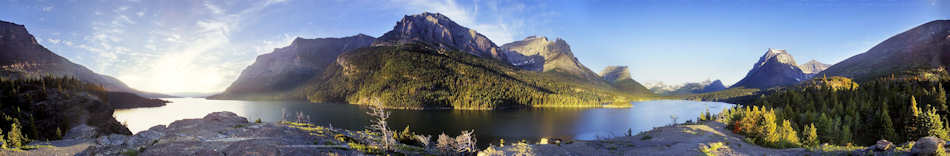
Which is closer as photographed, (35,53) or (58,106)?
(58,106)

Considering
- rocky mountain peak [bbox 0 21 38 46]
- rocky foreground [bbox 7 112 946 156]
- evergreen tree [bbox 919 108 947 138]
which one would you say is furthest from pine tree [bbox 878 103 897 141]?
rocky mountain peak [bbox 0 21 38 46]

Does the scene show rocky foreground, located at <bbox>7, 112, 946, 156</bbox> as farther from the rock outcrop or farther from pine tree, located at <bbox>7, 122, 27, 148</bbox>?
pine tree, located at <bbox>7, 122, 27, 148</bbox>

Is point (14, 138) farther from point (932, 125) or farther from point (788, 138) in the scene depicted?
point (932, 125)

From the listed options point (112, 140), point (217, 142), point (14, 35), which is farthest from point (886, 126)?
point (14, 35)

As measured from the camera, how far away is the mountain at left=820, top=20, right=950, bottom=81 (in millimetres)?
131375

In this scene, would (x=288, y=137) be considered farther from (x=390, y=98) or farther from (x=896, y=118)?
(x=390, y=98)

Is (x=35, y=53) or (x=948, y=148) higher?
(x=35, y=53)

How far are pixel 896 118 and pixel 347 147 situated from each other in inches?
2272

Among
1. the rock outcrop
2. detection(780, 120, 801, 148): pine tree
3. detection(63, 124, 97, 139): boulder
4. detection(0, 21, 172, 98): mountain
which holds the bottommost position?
detection(780, 120, 801, 148): pine tree

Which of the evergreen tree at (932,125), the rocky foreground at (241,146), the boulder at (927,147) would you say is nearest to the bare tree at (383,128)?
the rocky foreground at (241,146)

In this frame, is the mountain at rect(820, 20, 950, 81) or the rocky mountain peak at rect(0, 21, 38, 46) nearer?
the rocky mountain peak at rect(0, 21, 38, 46)

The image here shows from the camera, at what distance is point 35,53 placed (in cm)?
7575

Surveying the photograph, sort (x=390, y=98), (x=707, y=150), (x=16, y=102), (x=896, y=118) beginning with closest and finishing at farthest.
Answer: (x=16, y=102), (x=707, y=150), (x=896, y=118), (x=390, y=98)

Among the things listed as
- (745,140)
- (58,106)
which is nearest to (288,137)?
(58,106)
